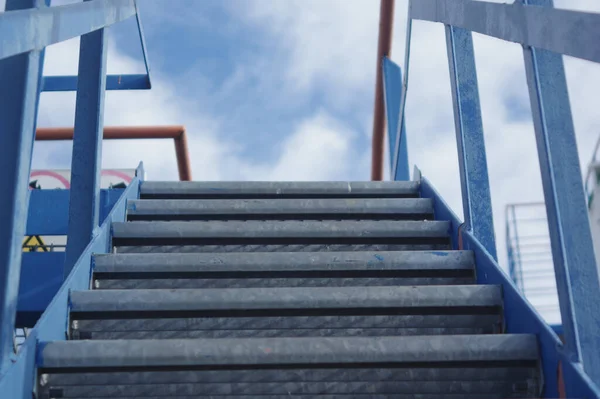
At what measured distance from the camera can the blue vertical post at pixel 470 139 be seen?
212 centimetres

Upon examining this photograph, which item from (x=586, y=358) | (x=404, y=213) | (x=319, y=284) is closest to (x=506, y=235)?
(x=404, y=213)

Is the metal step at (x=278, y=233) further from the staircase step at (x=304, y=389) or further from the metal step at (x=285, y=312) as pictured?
the staircase step at (x=304, y=389)

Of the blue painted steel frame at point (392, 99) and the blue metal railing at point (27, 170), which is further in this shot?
the blue painted steel frame at point (392, 99)

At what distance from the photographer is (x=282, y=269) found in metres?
2.01

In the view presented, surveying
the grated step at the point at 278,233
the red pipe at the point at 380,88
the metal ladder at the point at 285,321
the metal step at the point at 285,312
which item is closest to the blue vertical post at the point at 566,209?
the metal ladder at the point at 285,321

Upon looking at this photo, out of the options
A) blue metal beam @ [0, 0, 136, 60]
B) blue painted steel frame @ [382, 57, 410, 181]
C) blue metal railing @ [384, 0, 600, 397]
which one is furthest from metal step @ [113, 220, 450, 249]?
blue painted steel frame @ [382, 57, 410, 181]

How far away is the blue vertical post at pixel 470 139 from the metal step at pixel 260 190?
0.64 m

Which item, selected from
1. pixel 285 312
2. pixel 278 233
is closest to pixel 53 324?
pixel 285 312

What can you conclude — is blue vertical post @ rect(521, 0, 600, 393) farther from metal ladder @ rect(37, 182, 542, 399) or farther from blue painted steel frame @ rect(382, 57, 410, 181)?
blue painted steel frame @ rect(382, 57, 410, 181)

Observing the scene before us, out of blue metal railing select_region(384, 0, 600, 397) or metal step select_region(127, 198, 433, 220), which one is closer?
blue metal railing select_region(384, 0, 600, 397)

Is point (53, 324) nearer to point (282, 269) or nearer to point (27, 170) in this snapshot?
point (27, 170)

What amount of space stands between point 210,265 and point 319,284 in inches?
12.8

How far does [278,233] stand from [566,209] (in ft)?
3.57

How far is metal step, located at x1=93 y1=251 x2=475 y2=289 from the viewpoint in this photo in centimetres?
200
